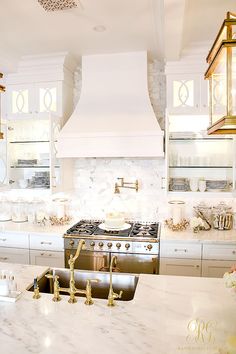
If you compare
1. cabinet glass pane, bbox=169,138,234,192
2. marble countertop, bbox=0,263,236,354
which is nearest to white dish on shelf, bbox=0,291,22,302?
marble countertop, bbox=0,263,236,354

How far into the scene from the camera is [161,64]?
12.3 ft

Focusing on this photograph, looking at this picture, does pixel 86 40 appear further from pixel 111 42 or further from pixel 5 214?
pixel 5 214

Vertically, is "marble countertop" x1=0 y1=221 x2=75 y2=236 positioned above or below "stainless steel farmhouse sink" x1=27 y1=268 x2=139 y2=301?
above

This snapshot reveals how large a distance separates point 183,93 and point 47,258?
8.04 feet

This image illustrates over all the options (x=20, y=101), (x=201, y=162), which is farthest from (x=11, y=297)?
(x=20, y=101)

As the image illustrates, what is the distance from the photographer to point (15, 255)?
346 cm

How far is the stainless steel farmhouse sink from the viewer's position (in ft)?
6.65

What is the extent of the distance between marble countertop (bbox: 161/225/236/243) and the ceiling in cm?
193

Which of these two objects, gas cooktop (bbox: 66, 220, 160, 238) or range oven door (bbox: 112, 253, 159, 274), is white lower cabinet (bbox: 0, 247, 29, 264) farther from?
range oven door (bbox: 112, 253, 159, 274)

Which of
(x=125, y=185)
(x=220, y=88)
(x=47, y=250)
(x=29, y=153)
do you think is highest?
(x=220, y=88)

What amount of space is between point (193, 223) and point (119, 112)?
5.07 ft

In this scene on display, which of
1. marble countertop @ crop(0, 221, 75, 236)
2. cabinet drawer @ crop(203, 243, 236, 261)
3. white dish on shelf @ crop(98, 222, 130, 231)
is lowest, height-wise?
cabinet drawer @ crop(203, 243, 236, 261)

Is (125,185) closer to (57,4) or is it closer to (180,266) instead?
(180,266)

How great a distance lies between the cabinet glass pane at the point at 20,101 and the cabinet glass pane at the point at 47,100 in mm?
199
